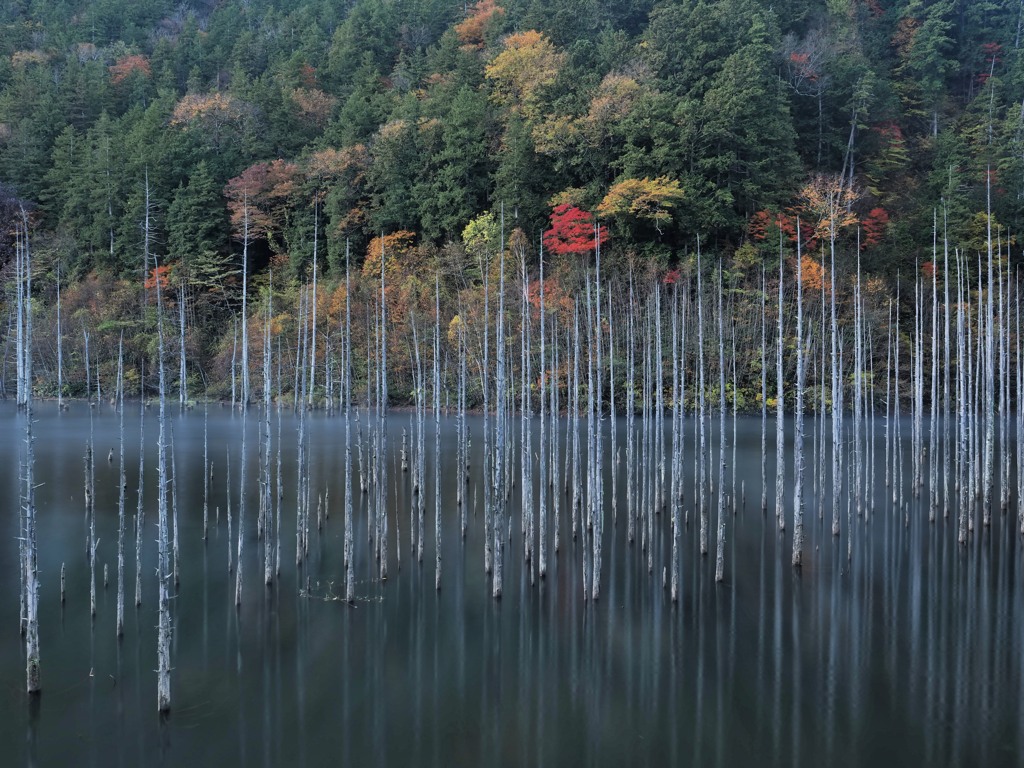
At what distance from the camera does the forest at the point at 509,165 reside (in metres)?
36.4

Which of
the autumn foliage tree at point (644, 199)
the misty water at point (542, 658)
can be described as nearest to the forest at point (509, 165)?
the autumn foliage tree at point (644, 199)

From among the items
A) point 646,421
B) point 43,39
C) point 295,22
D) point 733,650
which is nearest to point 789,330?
point 646,421

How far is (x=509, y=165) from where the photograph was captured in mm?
39688

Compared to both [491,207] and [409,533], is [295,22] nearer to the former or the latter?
[491,207]

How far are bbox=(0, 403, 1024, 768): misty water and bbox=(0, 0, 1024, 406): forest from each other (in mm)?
15816

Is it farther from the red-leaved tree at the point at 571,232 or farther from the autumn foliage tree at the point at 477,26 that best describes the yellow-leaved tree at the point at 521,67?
the autumn foliage tree at the point at 477,26

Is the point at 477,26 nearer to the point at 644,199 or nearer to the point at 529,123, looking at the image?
the point at 529,123

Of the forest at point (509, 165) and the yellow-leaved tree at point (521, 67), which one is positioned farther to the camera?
the yellow-leaved tree at point (521, 67)

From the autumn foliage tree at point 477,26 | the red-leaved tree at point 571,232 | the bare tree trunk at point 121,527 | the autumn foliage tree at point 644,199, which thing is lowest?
the bare tree trunk at point 121,527

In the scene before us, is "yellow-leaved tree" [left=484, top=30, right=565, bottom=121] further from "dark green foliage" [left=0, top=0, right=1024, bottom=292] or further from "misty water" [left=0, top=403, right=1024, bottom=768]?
"misty water" [left=0, top=403, right=1024, bottom=768]

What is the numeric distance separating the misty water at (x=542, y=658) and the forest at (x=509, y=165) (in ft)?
51.9

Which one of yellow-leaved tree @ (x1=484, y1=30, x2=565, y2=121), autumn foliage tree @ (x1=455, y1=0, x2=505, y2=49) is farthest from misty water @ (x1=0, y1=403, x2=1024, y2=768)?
autumn foliage tree @ (x1=455, y1=0, x2=505, y2=49)

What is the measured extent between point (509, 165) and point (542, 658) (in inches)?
1313

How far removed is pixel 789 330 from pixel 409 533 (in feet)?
82.2
